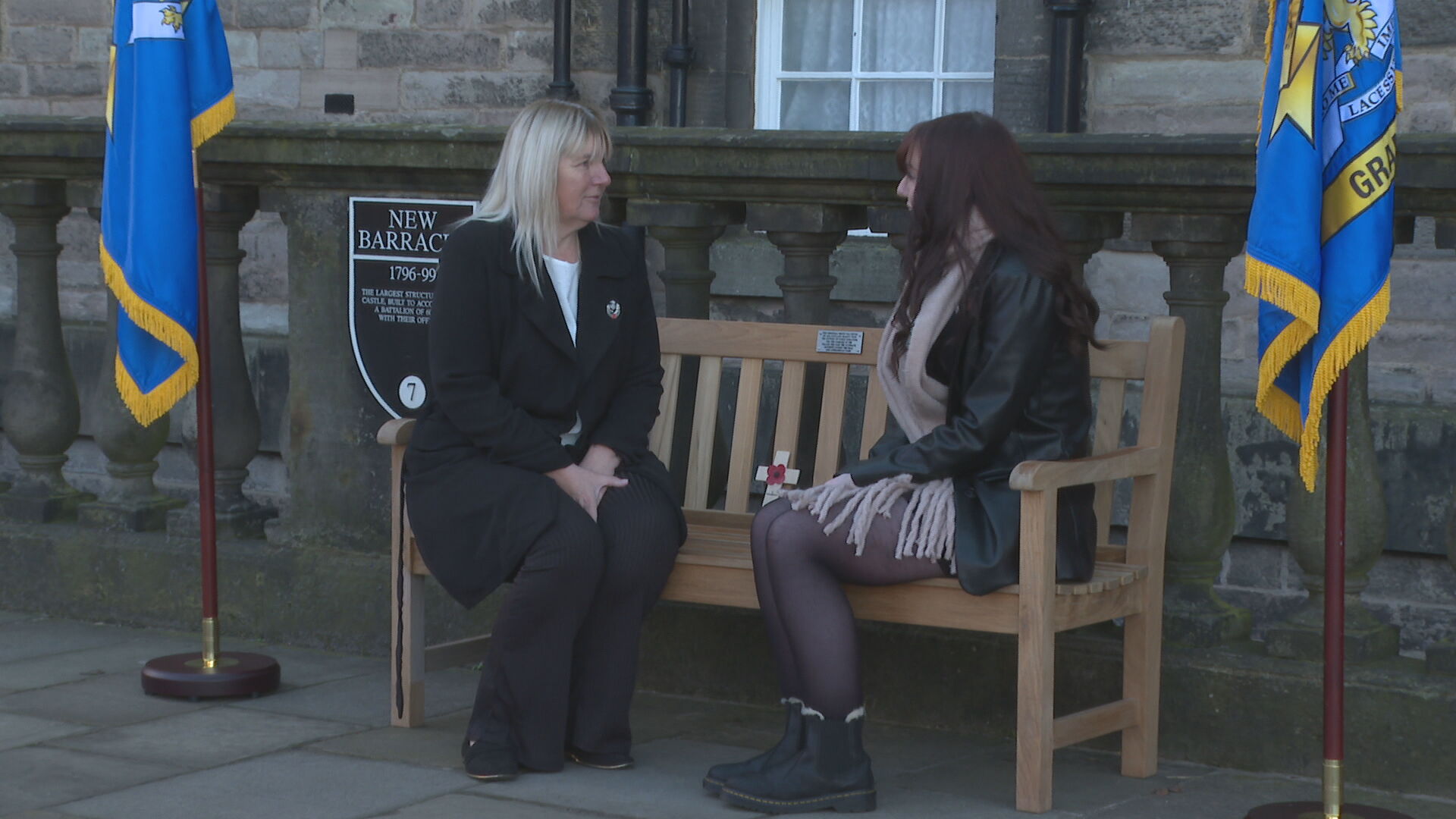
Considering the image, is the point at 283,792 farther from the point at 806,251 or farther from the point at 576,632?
the point at 806,251

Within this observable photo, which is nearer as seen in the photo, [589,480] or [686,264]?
[589,480]

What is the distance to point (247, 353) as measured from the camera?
34.9 ft

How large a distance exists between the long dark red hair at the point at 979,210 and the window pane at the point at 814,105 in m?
5.24

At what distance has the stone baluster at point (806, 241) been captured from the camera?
498 centimetres

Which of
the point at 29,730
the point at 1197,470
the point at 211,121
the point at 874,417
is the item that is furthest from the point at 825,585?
the point at 211,121

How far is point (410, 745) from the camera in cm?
471

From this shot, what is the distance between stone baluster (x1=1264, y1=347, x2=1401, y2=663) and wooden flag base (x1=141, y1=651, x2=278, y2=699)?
8.34ft

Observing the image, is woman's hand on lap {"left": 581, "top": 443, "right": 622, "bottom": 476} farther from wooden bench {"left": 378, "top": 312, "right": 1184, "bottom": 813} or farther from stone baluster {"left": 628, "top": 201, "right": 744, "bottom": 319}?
stone baluster {"left": 628, "top": 201, "right": 744, "bottom": 319}

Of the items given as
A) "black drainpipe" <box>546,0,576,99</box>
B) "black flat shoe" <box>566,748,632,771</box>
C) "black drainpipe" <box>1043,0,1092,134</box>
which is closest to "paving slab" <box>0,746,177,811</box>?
"black flat shoe" <box>566,748,632,771</box>

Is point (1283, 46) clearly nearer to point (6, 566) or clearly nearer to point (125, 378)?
point (125, 378)

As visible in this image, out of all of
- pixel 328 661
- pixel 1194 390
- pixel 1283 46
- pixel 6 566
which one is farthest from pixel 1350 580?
pixel 6 566

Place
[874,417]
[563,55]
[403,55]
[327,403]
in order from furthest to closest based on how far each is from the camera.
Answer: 1. [403,55]
2. [563,55]
3. [327,403]
4. [874,417]

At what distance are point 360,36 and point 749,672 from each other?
6.00 m

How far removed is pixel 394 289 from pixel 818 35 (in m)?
4.44
